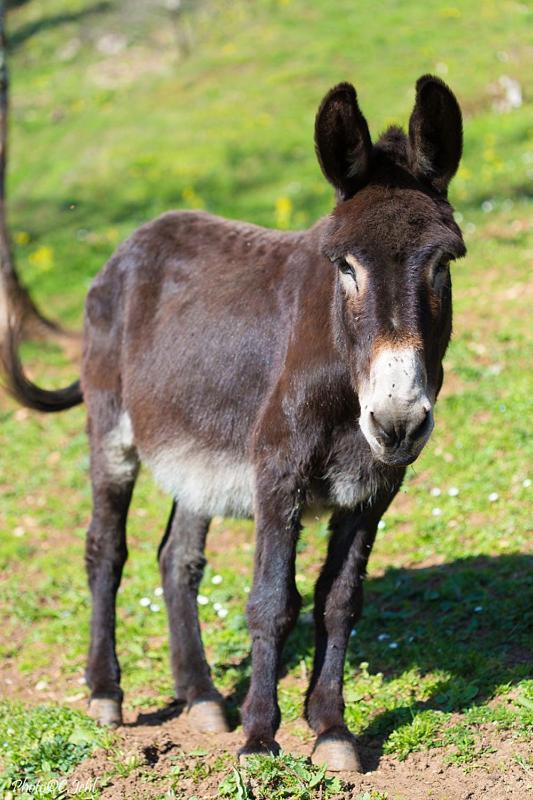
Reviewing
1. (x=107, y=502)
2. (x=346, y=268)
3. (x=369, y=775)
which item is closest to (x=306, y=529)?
(x=107, y=502)

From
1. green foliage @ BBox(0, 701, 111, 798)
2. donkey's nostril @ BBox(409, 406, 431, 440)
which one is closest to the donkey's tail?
green foliage @ BBox(0, 701, 111, 798)

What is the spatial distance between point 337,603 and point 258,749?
713 mm

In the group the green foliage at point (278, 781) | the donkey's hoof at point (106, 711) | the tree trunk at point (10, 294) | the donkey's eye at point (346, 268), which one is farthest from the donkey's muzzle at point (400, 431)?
the tree trunk at point (10, 294)

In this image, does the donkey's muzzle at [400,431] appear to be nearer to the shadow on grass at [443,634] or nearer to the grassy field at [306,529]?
the grassy field at [306,529]

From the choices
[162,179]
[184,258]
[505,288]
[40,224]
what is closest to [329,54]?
[162,179]

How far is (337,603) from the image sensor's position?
167 inches

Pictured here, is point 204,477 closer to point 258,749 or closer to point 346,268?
point 258,749

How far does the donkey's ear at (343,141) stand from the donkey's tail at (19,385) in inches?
102

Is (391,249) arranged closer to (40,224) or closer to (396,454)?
(396,454)

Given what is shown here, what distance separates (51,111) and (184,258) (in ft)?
59.1

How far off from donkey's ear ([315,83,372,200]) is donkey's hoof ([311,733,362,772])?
2.15 metres

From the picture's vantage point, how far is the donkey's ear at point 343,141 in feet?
11.8

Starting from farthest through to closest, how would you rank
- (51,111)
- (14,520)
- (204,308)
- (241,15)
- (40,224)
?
(241,15) → (51,111) → (40,224) → (14,520) → (204,308)

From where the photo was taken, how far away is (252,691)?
3.99 m
